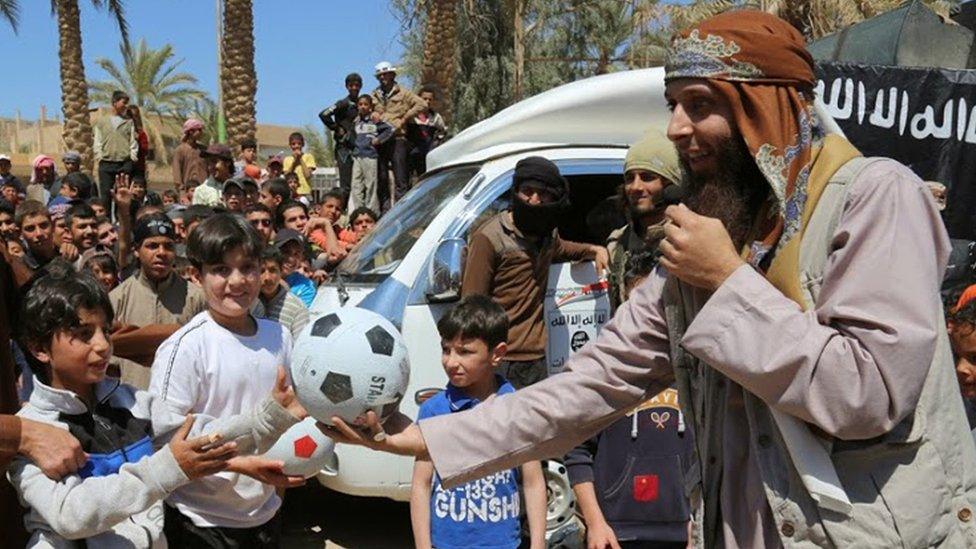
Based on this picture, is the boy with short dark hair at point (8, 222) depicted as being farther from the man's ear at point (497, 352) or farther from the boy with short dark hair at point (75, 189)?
the man's ear at point (497, 352)

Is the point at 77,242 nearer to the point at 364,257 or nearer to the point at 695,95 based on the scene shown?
the point at 364,257

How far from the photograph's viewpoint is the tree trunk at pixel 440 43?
63.8 ft

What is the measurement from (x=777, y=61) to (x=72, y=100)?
65.6 feet

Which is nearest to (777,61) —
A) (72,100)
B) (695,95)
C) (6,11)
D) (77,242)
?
(695,95)

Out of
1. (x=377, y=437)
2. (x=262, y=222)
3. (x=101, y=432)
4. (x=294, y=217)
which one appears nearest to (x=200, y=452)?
(x=101, y=432)

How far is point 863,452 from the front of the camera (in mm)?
1917

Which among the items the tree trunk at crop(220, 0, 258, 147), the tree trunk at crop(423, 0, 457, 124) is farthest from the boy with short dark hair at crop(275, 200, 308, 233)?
the tree trunk at crop(423, 0, 457, 124)

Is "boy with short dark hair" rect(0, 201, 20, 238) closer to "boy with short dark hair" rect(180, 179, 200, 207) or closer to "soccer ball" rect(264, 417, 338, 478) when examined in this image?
"boy with short dark hair" rect(180, 179, 200, 207)

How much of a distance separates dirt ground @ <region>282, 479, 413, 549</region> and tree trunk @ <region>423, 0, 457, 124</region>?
1289 centimetres

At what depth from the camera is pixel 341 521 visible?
6.95m

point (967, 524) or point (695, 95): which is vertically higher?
point (695, 95)

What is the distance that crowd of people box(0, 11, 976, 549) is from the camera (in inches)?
74.2

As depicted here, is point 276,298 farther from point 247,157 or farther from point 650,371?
point 247,157

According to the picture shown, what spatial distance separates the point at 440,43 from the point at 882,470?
1846cm
